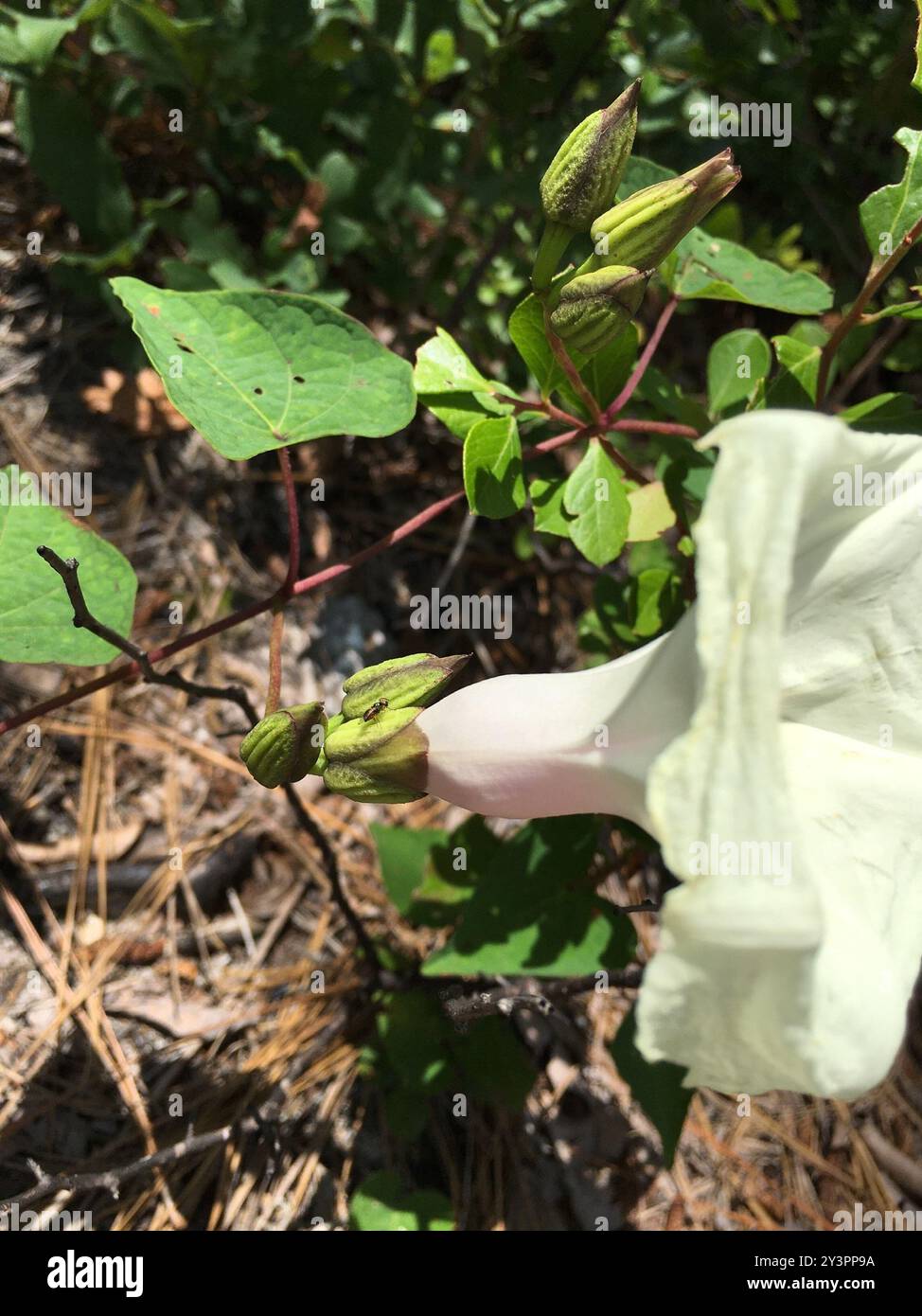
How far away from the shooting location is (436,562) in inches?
88.4

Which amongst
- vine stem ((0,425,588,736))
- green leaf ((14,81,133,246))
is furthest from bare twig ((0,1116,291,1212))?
green leaf ((14,81,133,246))

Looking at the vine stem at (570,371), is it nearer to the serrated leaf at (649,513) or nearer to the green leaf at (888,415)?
the serrated leaf at (649,513)

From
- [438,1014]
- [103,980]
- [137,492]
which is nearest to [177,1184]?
[103,980]

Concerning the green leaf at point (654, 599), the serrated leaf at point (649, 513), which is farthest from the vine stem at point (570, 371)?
the green leaf at point (654, 599)

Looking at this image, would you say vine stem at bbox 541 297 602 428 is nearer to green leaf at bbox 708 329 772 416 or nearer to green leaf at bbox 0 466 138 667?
green leaf at bbox 708 329 772 416

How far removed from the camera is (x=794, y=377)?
125 cm

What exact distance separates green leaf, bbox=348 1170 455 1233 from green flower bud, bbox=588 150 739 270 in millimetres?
1526

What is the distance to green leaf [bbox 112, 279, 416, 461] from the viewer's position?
115cm

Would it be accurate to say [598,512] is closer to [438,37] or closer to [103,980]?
[438,37]

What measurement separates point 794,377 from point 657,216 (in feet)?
1.19

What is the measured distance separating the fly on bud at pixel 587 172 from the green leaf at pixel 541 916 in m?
0.85

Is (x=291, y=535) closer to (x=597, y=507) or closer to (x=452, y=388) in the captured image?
(x=452, y=388)

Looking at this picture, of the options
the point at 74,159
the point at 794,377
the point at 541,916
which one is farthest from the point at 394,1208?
the point at 74,159

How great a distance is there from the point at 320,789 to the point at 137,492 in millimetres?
767
